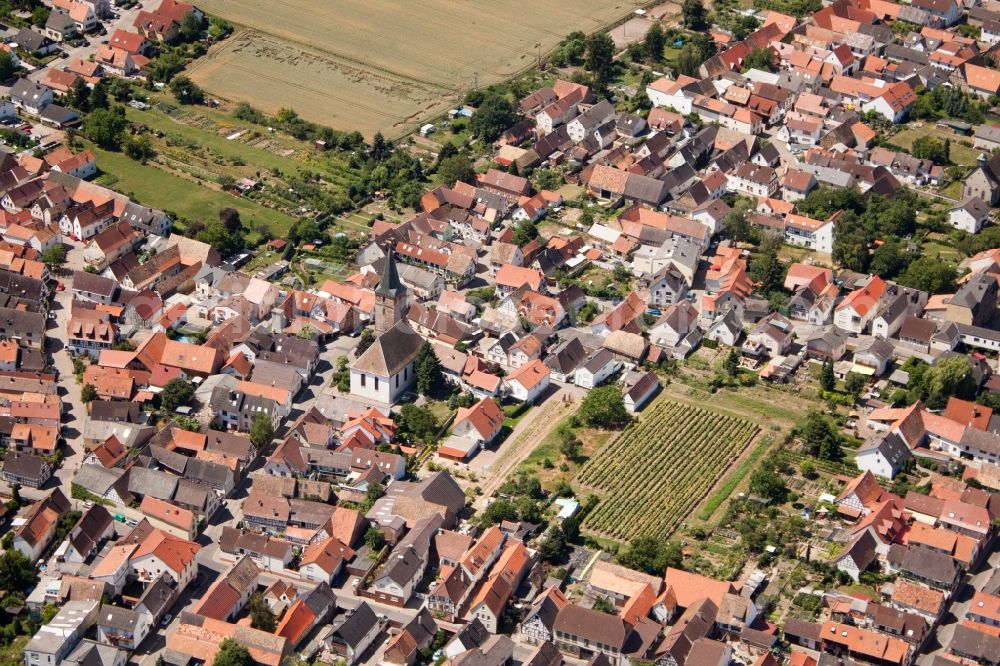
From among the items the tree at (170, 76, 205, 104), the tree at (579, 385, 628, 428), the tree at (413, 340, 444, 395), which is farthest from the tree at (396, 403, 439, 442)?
the tree at (170, 76, 205, 104)

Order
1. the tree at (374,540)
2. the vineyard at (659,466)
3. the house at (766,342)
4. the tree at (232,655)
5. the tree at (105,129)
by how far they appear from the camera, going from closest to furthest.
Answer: the tree at (232,655) → the tree at (374,540) → the vineyard at (659,466) → the house at (766,342) → the tree at (105,129)

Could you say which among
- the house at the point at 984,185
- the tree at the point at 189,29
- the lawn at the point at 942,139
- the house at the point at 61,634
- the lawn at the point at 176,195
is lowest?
the house at the point at 61,634

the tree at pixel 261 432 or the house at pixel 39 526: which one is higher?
the tree at pixel 261 432

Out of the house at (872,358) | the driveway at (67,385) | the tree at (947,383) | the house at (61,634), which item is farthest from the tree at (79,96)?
the tree at (947,383)

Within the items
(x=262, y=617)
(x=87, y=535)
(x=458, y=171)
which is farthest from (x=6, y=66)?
(x=262, y=617)

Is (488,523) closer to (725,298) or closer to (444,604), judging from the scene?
(444,604)

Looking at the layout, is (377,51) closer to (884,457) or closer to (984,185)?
(984,185)

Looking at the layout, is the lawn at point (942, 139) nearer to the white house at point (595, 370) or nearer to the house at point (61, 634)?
the white house at point (595, 370)
